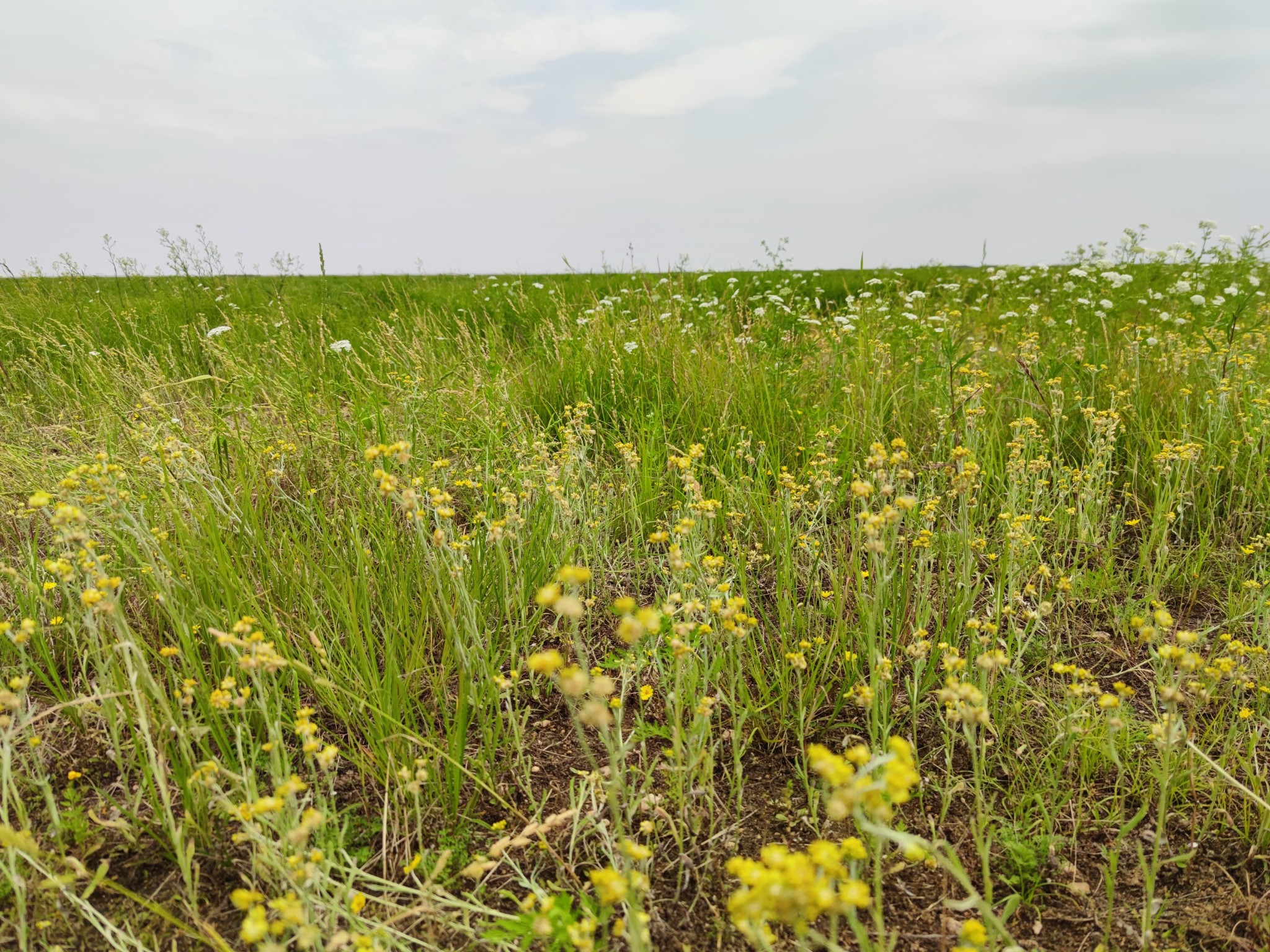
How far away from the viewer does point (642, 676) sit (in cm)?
218

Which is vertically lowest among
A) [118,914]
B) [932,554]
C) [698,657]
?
[118,914]

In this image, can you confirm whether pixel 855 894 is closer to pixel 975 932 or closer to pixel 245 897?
pixel 975 932

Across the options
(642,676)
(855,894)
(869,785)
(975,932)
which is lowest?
(642,676)

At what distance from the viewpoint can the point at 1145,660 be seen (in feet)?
6.80

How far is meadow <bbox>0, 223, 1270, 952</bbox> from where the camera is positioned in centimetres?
132

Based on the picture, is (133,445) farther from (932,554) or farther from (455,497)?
(932,554)

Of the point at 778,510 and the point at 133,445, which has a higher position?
the point at 133,445

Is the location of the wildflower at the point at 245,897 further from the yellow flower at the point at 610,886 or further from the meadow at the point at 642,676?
the yellow flower at the point at 610,886

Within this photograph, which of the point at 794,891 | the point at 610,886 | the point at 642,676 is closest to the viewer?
the point at 794,891

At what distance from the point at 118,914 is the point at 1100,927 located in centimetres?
197

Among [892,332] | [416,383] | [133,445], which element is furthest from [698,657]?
[892,332]

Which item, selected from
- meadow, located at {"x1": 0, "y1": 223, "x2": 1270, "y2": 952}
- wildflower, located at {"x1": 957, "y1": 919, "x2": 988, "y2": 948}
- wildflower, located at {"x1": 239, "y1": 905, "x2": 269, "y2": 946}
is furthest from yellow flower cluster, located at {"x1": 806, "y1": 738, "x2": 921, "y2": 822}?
wildflower, located at {"x1": 239, "y1": 905, "x2": 269, "y2": 946}

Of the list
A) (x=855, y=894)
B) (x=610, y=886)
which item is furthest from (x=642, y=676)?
(x=855, y=894)

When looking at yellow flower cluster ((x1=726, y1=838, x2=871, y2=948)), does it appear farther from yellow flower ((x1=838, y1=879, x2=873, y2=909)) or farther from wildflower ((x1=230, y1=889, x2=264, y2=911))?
wildflower ((x1=230, y1=889, x2=264, y2=911))
